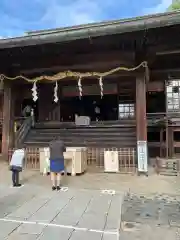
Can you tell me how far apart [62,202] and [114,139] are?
5856mm

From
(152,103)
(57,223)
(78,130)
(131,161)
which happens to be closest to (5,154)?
(78,130)

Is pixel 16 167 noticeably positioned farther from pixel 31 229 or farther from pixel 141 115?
pixel 141 115

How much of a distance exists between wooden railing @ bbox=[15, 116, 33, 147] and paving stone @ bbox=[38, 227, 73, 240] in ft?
25.2

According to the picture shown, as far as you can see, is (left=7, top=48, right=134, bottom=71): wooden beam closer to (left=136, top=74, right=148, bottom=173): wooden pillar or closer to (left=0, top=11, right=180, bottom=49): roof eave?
(left=136, top=74, right=148, bottom=173): wooden pillar

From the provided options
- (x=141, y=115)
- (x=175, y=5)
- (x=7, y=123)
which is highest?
(x=175, y=5)

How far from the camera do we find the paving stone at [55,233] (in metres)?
4.00

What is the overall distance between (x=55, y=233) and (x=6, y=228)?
88 centimetres

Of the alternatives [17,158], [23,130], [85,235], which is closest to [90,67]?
[23,130]

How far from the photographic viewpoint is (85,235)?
13.4 feet

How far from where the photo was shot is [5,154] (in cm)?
1159

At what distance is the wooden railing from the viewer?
1178 cm

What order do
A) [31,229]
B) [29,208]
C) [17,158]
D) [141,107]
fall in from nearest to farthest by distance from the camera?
1. [31,229]
2. [29,208]
3. [17,158]
4. [141,107]

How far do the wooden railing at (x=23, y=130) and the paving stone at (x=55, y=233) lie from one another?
7667 mm

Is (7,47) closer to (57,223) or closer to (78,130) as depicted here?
(78,130)
